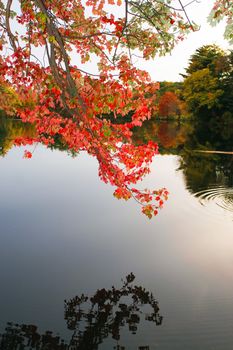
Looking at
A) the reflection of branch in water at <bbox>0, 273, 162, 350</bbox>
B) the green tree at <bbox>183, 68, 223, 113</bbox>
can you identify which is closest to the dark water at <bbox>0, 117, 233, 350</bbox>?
the reflection of branch in water at <bbox>0, 273, 162, 350</bbox>

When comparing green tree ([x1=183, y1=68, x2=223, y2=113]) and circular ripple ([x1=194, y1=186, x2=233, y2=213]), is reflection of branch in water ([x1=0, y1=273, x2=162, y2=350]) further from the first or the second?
green tree ([x1=183, y1=68, x2=223, y2=113])

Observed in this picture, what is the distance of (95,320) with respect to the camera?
7.15 metres

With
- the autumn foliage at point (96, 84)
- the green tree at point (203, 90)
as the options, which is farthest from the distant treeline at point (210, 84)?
the autumn foliage at point (96, 84)

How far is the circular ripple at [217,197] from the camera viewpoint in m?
15.7

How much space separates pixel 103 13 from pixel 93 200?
383 inches

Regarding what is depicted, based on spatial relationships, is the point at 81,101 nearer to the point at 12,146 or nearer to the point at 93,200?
the point at 93,200

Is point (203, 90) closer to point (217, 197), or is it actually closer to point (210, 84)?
point (210, 84)

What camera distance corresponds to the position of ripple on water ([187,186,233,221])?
14836 millimetres

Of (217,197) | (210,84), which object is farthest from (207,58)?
(217,197)

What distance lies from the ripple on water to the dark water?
0.05 m

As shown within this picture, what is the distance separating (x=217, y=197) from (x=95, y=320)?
1133 centimetres

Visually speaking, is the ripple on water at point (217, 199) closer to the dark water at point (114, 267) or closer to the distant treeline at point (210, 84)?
the dark water at point (114, 267)

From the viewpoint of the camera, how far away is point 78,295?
26.8ft

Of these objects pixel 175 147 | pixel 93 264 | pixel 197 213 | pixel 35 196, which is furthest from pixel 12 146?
pixel 93 264
